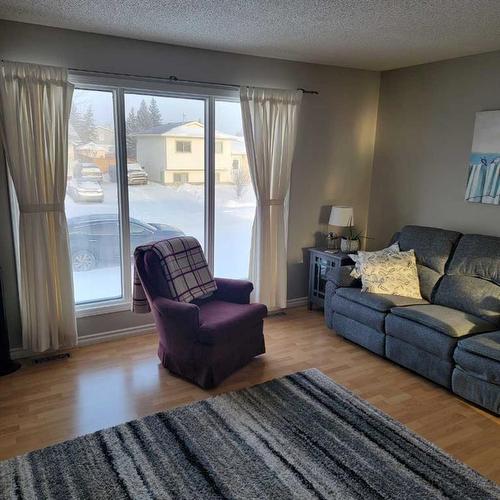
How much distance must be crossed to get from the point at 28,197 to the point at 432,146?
3536mm

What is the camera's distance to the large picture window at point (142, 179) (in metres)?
3.44

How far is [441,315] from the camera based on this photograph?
311 centimetres

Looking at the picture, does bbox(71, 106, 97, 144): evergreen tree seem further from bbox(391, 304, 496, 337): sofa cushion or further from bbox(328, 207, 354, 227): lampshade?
bbox(391, 304, 496, 337): sofa cushion

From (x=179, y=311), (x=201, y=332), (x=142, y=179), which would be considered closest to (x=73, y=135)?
(x=142, y=179)

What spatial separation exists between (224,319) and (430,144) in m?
2.64

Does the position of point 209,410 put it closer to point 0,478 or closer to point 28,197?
point 0,478

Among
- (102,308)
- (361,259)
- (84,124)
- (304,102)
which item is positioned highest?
(304,102)

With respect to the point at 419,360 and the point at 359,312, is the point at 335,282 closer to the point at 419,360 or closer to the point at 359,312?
the point at 359,312

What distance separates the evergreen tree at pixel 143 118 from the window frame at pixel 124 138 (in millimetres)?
113

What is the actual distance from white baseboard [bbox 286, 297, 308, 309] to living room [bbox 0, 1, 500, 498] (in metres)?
0.02

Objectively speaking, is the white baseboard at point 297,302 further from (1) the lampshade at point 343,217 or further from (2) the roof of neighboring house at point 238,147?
(2) the roof of neighboring house at point 238,147

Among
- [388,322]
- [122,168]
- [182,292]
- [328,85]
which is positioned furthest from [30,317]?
[328,85]

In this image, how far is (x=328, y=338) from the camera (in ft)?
12.7

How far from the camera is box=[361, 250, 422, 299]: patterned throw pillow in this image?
3.59m
